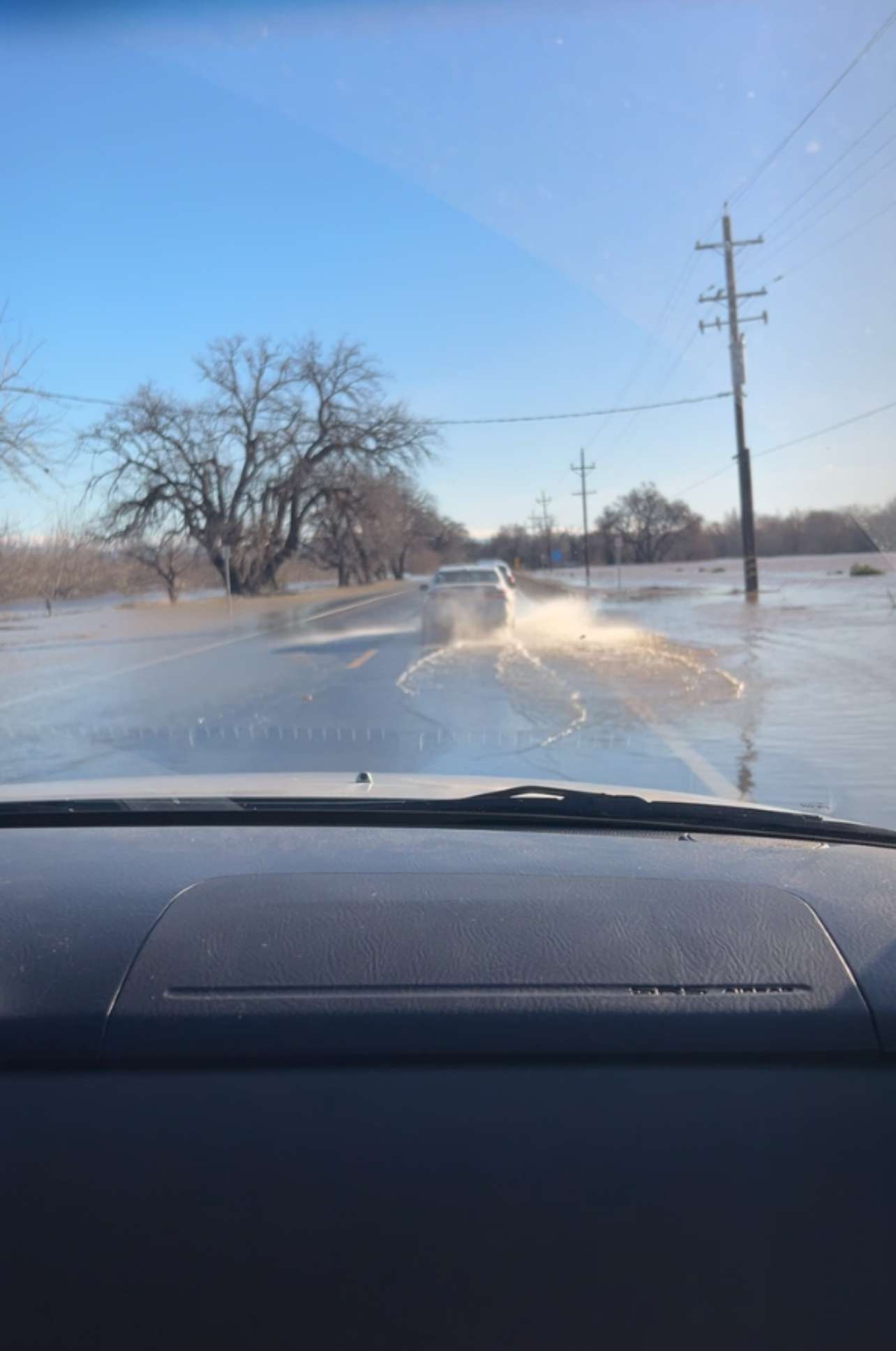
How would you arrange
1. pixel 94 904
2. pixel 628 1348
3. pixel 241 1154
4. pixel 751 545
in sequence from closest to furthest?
pixel 628 1348, pixel 241 1154, pixel 94 904, pixel 751 545

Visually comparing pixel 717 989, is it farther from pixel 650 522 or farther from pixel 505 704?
pixel 650 522

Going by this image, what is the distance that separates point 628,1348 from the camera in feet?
6.17

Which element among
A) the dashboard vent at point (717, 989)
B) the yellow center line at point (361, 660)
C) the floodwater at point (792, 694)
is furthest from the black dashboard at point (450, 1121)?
the yellow center line at point (361, 660)

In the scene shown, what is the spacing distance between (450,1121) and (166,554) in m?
58.4

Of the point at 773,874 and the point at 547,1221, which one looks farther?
the point at 773,874

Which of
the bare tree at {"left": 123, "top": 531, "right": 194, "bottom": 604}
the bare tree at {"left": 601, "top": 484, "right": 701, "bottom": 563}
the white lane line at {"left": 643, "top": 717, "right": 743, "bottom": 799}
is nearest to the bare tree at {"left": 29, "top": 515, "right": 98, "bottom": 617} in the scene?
the bare tree at {"left": 123, "top": 531, "right": 194, "bottom": 604}

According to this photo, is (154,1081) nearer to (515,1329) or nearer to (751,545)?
(515,1329)

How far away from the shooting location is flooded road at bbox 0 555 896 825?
32.3ft

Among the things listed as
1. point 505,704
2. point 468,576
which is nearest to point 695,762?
point 505,704

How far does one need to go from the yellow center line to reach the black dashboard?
53.0 ft

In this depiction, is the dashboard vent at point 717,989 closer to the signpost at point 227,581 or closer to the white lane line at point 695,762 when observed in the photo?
the white lane line at point 695,762

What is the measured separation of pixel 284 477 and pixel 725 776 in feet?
172

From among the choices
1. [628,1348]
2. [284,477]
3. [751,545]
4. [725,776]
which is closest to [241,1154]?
[628,1348]

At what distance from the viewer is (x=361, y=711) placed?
44.0ft
